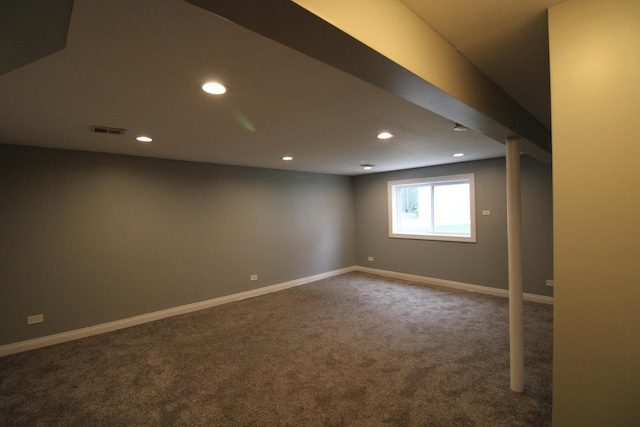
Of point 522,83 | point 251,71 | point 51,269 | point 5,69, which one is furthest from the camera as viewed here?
point 51,269

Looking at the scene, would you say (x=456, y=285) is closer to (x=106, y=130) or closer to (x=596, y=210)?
(x=596, y=210)

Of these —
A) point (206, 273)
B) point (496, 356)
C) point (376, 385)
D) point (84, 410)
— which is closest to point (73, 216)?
point (206, 273)

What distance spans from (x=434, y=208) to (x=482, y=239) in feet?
3.51

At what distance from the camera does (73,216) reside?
3.51 metres

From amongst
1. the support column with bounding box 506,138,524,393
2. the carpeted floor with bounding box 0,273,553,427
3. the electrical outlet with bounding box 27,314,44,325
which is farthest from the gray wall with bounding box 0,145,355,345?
the support column with bounding box 506,138,524,393

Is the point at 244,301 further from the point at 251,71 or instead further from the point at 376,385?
the point at 251,71

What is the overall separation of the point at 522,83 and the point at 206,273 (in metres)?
4.42

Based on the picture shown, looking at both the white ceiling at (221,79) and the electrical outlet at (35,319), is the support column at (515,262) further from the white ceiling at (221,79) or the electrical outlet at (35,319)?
the electrical outlet at (35,319)

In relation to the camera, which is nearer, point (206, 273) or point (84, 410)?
point (84, 410)

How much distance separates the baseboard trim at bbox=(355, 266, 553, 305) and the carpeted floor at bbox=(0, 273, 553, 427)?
0.37 metres

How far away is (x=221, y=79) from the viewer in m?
1.68

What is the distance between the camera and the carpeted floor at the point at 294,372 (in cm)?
211

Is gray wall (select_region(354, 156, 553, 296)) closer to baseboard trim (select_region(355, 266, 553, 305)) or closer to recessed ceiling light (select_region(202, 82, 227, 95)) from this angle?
baseboard trim (select_region(355, 266, 553, 305))

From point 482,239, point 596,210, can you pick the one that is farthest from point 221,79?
point 482,239
